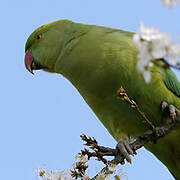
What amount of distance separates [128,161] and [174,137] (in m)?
0.75

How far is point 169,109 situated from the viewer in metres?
2.77

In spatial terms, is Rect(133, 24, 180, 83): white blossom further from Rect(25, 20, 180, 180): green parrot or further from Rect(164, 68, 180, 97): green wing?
Rect(164, 68, 180, 97): green wing

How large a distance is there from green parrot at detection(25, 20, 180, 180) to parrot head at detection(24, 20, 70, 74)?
13 cm

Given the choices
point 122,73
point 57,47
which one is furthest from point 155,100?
point 57,47

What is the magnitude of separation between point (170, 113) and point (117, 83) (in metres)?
0.55

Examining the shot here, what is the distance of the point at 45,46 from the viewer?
3.75 meters

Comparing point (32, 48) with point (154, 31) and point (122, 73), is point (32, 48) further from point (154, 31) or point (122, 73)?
point (154, 31)

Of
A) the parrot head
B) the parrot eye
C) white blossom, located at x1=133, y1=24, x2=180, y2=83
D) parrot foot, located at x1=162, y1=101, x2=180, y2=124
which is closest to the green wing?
parrot foot, located at x1=162, y1=101, x2=180, y2=124

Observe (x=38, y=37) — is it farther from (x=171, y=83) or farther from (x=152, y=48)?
(x=152, y=48)

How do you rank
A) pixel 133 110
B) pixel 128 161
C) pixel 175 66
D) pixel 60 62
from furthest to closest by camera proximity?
pixel 60 62 → pixel 133 110 → pixel 128 161 → pixel 175 66

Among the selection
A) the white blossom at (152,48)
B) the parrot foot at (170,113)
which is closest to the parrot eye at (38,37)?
the parrot foot at (170,113)

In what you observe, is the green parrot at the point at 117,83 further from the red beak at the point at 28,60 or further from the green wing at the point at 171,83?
the red beak at the point at 28,60

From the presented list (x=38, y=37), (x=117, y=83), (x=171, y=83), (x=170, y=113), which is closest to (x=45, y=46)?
(x=38, y=37)

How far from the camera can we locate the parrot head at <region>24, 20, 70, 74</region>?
361cm
